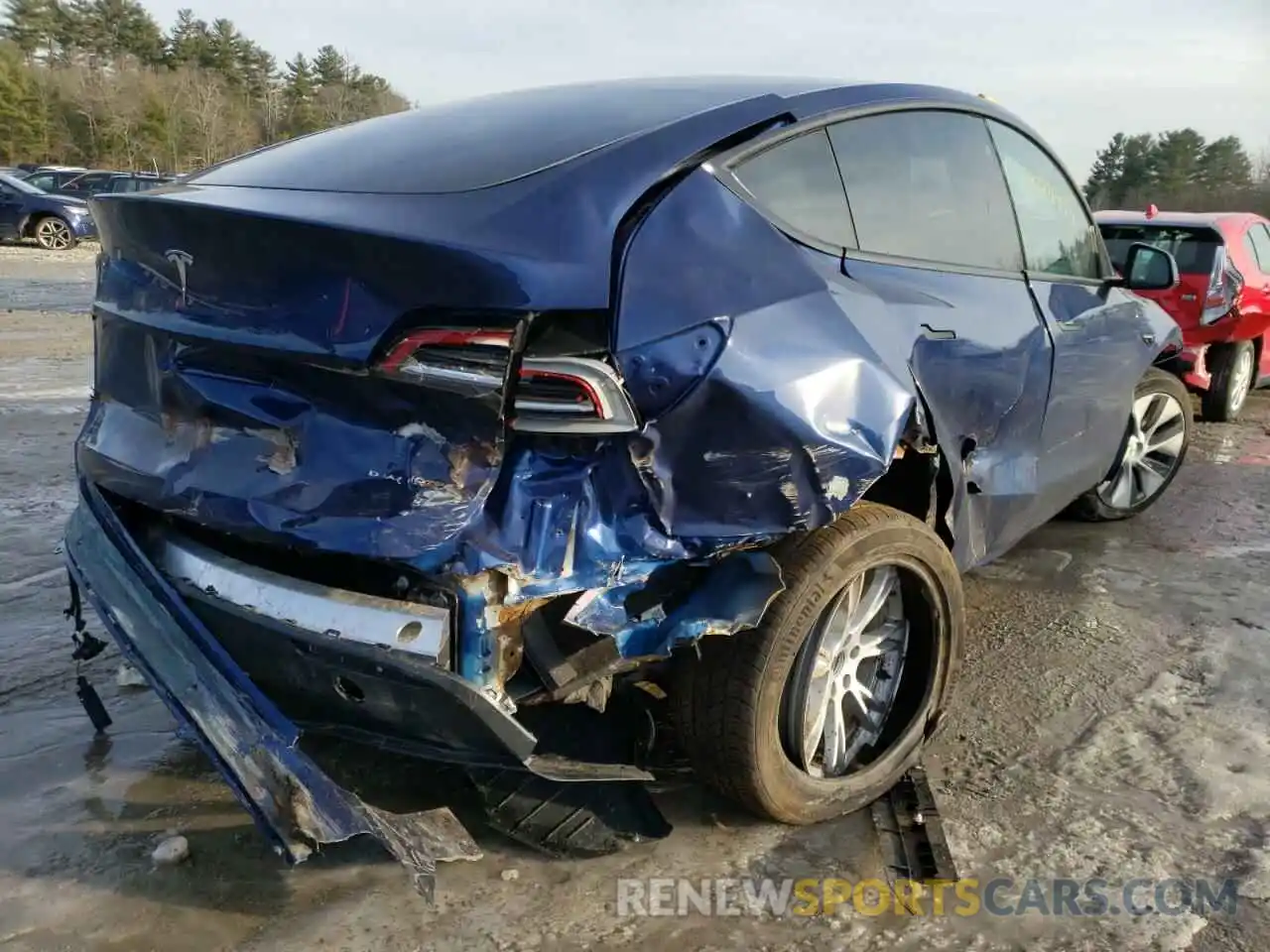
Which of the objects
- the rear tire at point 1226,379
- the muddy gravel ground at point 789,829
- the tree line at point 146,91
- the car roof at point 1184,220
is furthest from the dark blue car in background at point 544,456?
the tree line at point 146,91

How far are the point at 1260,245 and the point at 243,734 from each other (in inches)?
344

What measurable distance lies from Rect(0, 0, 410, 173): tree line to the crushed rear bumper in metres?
40.9

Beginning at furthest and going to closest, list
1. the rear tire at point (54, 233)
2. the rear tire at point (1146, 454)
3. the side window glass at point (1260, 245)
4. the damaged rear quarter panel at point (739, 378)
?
1. the rear tire at point (54, 233)
2. the side window glass at point (1260, 245)
3. the rear tire at point (1146, 454)
4. the damaged rear quarter panel at point (739, 378)

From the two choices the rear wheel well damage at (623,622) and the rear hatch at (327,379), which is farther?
the rear wheel well damage at (623,622)

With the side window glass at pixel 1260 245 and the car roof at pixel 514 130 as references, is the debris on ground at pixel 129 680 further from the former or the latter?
the side window glass at pixel 1260 245

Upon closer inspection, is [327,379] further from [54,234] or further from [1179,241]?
[54,234]

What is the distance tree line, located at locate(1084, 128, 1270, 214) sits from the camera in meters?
42.0

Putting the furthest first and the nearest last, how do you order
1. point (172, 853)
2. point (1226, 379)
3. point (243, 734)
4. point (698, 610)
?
point (1226, 379)
point (172, 853)
point (698, 610)
point (243, 734)

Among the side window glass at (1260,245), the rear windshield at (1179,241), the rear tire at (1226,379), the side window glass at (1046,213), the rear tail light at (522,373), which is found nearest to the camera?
the rear tail light at (522,373)

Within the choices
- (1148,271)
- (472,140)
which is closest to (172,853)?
(472,140)

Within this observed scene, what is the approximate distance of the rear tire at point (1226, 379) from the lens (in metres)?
7.71

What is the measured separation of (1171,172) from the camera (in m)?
46.4

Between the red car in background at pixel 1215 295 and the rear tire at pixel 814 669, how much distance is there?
17.4ft

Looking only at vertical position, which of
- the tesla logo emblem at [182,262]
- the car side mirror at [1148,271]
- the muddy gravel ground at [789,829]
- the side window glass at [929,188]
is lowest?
the muddy gravel ground at [789,829]
